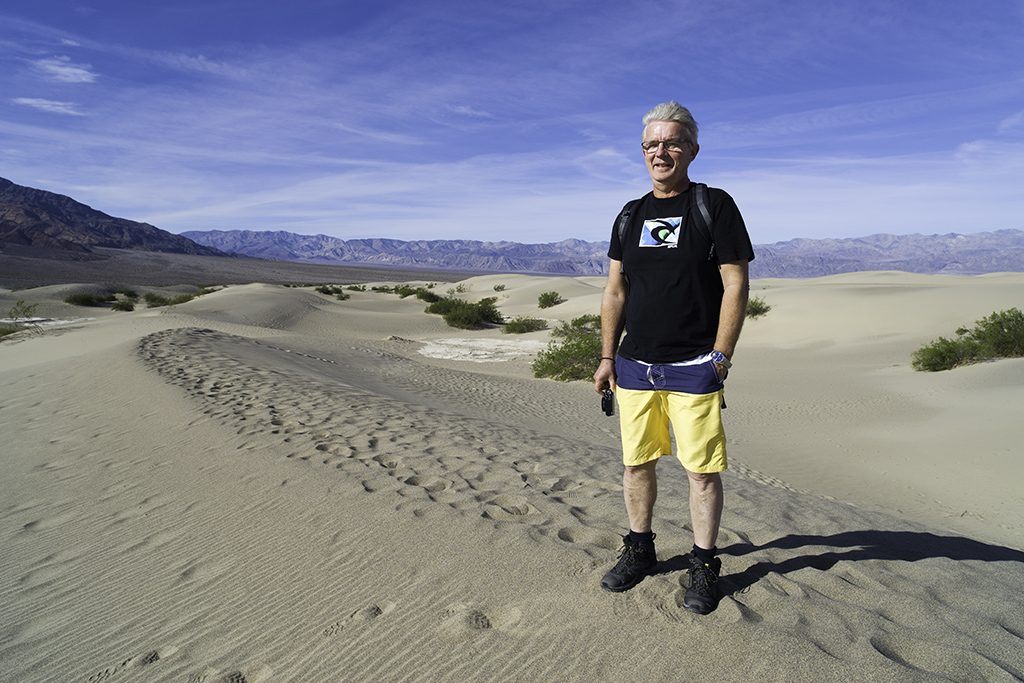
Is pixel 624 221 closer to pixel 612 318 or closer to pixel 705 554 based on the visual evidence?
pixel 612 318

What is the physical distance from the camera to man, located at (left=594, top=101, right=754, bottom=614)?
2643 millimetres

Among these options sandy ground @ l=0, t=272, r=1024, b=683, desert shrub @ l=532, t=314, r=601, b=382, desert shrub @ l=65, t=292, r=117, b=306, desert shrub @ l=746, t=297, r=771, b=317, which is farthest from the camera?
desert shrub @ l=65, t=292, r=117, b=306

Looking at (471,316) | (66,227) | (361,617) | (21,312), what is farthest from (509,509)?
(66,227)

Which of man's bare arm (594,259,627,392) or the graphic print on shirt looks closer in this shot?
the graphic print on shirt

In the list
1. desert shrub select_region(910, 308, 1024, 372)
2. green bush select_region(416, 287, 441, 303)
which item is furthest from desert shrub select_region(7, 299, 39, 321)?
desert shrub select_region(910, 308, 1024, 372)

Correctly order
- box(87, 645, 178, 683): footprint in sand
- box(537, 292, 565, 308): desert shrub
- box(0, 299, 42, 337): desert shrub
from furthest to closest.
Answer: box(537, 292, 565, 308): desert shrub → box(0, 299, 42, 337): desert shrub → box(87, 645, 178, 683): footprint in sand

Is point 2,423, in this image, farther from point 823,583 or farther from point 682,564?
point 823,583

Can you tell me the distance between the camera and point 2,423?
7332mm

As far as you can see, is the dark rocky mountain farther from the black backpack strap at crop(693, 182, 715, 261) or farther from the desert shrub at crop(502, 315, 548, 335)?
the black backpack strap at crop(693, 182, 715, 261)

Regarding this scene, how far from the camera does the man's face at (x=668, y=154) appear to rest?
107 inches

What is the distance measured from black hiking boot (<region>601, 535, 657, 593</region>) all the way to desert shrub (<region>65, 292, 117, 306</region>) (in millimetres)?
31458

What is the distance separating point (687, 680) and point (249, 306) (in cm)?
2715

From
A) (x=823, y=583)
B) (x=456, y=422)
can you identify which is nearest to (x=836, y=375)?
(x=456, y=422)

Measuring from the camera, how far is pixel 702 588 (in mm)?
2750
